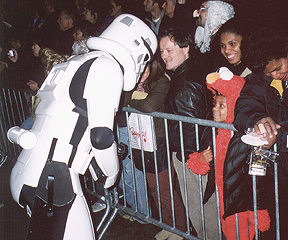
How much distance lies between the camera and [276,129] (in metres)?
1.81

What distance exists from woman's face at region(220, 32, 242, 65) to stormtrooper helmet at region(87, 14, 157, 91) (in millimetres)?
898

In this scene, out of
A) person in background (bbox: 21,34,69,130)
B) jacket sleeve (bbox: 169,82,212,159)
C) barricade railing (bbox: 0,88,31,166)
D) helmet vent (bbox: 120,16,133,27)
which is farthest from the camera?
barricade railing (bbox: 0,88,31,166)

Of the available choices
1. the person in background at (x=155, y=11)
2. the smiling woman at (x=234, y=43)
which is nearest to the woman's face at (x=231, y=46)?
the smiling woman at (x=234, y=43)

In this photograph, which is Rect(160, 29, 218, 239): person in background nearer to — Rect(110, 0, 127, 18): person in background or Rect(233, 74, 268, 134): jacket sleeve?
Rect(233, 74, 268, 134): jacket sleeve

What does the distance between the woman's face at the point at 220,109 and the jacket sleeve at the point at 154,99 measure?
25.0 inches

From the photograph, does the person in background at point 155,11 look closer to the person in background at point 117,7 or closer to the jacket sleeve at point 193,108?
the person in background at point 117,7

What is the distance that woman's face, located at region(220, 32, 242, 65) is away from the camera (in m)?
2.79

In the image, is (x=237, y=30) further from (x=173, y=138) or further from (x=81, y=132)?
(x=81, y=132)

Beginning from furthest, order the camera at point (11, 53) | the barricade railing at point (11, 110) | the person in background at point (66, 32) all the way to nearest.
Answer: the camera at point (11, 53) → the person in background at point (66, 32) → the barricade railing at point (11, 110)

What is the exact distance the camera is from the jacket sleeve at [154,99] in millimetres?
2752

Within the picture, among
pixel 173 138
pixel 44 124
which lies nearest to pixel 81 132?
pixel 44 124

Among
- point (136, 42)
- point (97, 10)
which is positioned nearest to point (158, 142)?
point (136, 42)

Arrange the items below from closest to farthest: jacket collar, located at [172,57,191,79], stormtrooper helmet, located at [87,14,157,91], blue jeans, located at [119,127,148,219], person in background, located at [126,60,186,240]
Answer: stormtrooper helmet, located at [87,14,157,91] → jacket collar, located at [172,57,191,79] → person in background, located at [126,60,186,240] → blue jeans, located at [119,127,148,219]

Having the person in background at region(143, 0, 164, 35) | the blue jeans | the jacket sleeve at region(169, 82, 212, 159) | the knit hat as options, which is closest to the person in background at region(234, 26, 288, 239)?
the jacket sleeve at region(169, 82, 212, 159)
